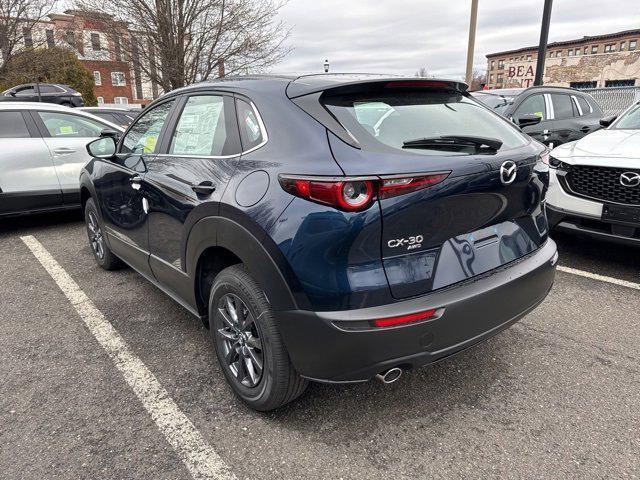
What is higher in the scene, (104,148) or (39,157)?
(104,148)

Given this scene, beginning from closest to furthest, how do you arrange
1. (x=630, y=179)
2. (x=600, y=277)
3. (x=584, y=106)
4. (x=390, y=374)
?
(x=390, y=374) → (x=630, y=179) → (x=600, y=277) → (x=584, y=106)

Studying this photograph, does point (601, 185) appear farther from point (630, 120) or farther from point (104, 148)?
point (104, 148)

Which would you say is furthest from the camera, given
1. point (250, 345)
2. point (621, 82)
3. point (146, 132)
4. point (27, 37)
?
point (621, 82)

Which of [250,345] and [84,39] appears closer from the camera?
[250,345]

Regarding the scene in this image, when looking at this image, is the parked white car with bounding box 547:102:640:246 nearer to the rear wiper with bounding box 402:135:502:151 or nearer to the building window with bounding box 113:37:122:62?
the rear wiper with bounding box 402:135:502:151

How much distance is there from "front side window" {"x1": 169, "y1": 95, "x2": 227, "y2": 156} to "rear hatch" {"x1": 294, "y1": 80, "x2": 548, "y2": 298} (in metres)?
0.66

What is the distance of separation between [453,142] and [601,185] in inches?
102

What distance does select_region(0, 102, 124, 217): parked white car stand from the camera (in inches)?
225

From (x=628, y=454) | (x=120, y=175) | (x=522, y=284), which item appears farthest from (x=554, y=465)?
(x=120, y=175)

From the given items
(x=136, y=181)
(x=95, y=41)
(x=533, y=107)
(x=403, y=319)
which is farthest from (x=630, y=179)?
(x=95, y=41)

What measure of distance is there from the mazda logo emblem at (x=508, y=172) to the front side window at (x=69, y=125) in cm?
581

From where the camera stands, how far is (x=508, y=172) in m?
2.21

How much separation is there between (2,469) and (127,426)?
52 cm

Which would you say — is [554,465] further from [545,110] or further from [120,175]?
[545,110]
